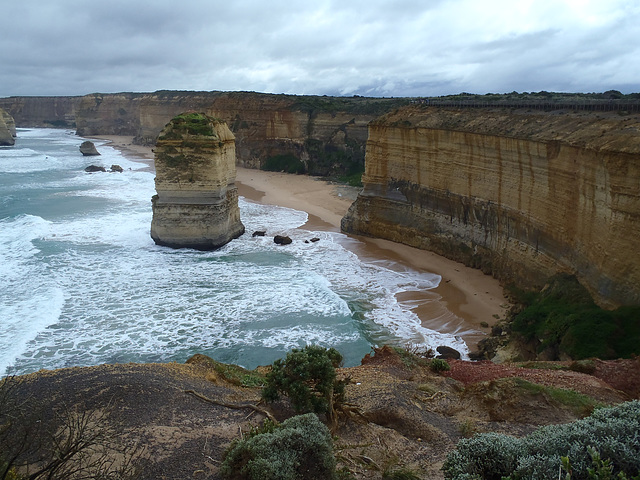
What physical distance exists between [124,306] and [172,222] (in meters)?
8.17

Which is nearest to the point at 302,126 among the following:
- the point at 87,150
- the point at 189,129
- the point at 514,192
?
the point at 87,150

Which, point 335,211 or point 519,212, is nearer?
point 519,212

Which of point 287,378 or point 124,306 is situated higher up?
point 287,378

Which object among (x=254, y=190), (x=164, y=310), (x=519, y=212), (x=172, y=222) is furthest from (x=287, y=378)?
(x=254, y=190)

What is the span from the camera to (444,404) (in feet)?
34.8

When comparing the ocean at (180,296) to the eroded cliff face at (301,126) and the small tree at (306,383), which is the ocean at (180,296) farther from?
the eroded cliff face at (301,126)

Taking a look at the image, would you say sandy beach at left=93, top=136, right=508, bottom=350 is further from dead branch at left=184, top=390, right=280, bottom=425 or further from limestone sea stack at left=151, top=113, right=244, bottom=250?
dead branch at left=184, top=390, right=280, bottom=425

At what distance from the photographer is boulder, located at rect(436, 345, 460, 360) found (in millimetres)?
15320

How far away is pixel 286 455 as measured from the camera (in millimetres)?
7191

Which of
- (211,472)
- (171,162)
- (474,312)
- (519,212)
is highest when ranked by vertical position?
(171,162)

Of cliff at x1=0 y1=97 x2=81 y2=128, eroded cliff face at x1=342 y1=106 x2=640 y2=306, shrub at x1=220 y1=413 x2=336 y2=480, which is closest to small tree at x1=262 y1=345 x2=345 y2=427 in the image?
shrub at x1=220 y1=413 x2=336 y2=480

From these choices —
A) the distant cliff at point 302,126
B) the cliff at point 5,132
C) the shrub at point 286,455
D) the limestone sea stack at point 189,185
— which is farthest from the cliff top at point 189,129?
the cliff at point 5,132

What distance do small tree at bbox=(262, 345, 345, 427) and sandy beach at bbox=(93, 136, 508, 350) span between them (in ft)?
27.5

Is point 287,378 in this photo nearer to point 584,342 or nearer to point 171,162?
point 584,342
